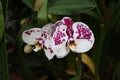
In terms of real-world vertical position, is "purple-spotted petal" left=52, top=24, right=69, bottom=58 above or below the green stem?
above

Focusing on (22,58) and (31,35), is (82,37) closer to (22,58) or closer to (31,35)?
(31,35)

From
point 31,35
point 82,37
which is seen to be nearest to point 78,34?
point 82,37

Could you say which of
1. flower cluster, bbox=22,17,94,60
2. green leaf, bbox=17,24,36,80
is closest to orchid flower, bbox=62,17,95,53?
flower cluster, bbox=22,17,94,60

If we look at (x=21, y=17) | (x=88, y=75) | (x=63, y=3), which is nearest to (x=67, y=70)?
(x=88, y=75)

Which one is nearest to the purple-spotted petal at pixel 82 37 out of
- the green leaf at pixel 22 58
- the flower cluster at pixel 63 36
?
the flower cluster at pixel 63 36

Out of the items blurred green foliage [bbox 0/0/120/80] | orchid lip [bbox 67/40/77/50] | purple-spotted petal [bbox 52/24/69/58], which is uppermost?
purple-spotted petal [bbox 52/24/69/58]

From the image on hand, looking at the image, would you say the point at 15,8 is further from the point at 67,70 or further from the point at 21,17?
the point at 67,70

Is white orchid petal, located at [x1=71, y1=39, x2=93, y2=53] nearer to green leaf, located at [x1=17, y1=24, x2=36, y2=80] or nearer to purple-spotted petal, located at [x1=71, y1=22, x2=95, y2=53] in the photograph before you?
purple-spotted petal, located at [x1=71, y1=22, x2=95, y2=53]
